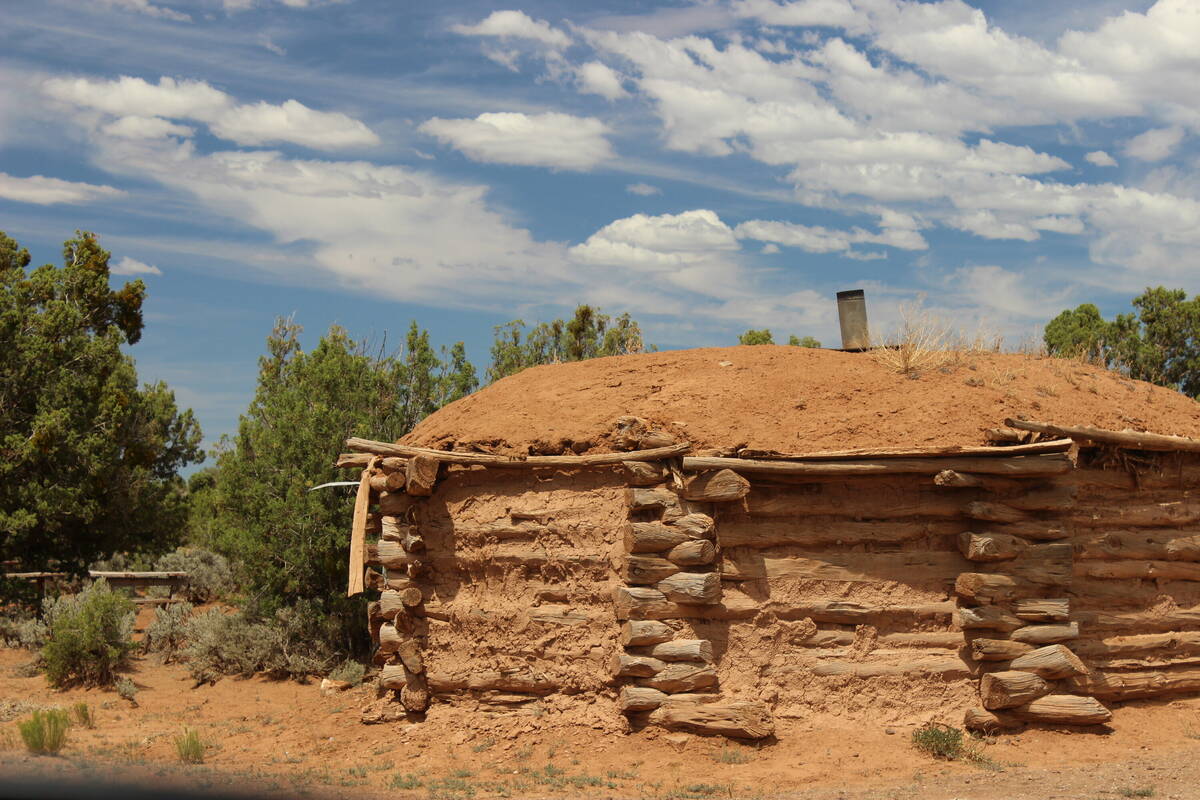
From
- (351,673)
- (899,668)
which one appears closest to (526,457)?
(899,668)

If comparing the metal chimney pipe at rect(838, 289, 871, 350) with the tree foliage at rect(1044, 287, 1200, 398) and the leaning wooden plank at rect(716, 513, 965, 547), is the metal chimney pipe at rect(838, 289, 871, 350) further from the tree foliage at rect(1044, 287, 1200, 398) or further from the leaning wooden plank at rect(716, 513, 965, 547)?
the tree foliage at rect(1044, 287, 1200, 398)

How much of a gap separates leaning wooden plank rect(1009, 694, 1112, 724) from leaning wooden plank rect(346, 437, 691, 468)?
3.48m

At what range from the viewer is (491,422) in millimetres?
9609

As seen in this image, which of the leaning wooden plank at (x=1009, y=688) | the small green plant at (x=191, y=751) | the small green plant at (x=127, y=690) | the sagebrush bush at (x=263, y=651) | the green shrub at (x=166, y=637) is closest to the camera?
the leaning wooden plank at (x=1009, y=688)

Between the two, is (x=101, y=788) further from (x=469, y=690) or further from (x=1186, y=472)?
(x=1186, y=472)

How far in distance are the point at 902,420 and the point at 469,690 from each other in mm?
4517

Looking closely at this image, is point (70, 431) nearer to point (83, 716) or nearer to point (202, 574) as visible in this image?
point (202, 574)

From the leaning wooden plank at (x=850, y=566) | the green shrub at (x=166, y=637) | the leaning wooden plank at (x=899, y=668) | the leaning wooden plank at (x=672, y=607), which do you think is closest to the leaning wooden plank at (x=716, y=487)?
the leaning wooden plank at (x=850, y=566)

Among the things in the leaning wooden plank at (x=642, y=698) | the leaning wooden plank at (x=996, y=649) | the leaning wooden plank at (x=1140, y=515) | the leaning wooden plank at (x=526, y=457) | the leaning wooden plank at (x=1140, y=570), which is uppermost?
the leaning wooden plank at (x=526, y=457)

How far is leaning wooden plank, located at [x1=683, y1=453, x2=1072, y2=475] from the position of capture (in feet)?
27.0

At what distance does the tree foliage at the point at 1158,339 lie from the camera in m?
24.3

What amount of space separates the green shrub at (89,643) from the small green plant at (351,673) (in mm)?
2778

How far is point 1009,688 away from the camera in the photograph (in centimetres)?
820

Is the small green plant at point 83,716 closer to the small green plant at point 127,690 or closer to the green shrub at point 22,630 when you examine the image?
the small green plant at point 127,690
